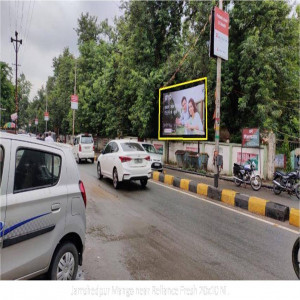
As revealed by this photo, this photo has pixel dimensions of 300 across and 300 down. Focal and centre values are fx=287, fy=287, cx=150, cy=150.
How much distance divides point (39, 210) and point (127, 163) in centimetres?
718

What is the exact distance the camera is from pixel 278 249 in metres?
5.04

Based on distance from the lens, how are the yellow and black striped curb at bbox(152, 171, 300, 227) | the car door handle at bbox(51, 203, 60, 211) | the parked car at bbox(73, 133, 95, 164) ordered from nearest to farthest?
the car door handle at bbox(51, 203, 60, 211) → the yellow and black striped curb at bbox(152, 171, 300, 227) → the parked car at bbox(73, 133, 95, 164)

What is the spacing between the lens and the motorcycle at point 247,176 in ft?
36.0

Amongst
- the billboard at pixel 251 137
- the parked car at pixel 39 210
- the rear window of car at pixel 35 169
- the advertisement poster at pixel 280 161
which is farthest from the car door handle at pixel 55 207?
the advertisement poster at pixel 280 161

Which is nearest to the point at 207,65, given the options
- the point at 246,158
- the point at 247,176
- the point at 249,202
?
the point at 246,158

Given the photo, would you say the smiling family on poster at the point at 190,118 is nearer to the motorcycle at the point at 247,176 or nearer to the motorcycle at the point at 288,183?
the motorcycle at the point at 247,176

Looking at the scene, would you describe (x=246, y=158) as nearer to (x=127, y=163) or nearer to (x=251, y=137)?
(x=251, y=137)

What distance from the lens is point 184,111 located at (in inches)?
675

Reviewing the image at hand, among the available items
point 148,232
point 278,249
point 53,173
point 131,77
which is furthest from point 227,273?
point 131,77

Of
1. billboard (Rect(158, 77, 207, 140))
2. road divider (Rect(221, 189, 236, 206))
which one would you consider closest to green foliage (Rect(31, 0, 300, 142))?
billboard (Rect(158, 77, 207, 140))

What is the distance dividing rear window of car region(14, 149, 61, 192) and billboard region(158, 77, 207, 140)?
12527 mm

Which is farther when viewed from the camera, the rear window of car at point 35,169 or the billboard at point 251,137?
the billboard at point 251,137

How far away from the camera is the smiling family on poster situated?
15821mm

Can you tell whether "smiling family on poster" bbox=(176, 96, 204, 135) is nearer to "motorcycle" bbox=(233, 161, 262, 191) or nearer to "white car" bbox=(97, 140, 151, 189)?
"motorcycle" bbox=(233, 161, 262, 191)
